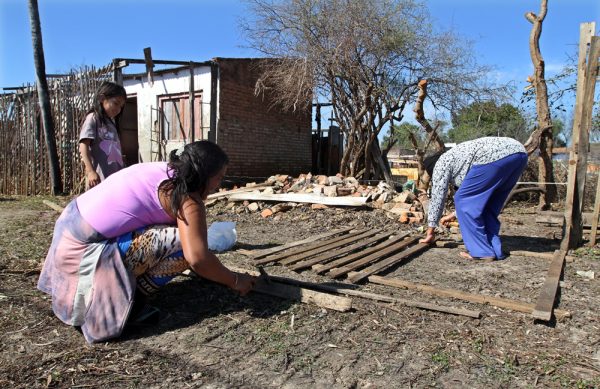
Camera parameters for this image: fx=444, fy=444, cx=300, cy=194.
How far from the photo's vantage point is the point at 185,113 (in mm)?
10484

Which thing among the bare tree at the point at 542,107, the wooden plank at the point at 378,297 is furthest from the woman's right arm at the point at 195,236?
the bare tree at the point at 542,107

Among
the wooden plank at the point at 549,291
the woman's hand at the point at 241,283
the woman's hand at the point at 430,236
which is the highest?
the woman's hand at the point at 241,283

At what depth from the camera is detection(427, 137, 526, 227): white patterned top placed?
4.21m

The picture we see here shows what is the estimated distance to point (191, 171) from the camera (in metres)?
2.21

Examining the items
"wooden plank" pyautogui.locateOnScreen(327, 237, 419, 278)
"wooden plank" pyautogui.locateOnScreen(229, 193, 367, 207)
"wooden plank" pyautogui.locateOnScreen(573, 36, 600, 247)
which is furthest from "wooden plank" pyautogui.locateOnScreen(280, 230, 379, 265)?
"wooden plank" pyautogui.locateOnScreen(573, 36, 600, 247)

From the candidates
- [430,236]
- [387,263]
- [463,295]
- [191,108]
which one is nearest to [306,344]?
[463,295]

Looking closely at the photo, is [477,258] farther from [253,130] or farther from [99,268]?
[253,130]

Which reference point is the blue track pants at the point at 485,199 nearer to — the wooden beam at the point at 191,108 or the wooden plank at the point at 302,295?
the wooden plank at the point at 302,295

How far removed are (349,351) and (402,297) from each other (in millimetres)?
975

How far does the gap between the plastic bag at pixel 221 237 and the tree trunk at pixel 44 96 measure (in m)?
6.84

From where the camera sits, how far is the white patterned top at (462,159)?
421cm

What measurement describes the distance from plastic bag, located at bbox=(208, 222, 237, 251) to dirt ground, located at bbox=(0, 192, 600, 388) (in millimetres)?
1167

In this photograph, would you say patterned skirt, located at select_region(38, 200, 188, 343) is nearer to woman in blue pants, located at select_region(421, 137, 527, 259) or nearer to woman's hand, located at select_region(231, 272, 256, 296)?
woman's hand, located at select_region(231, 272, 256, 296)

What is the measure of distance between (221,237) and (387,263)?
1.73 meters
